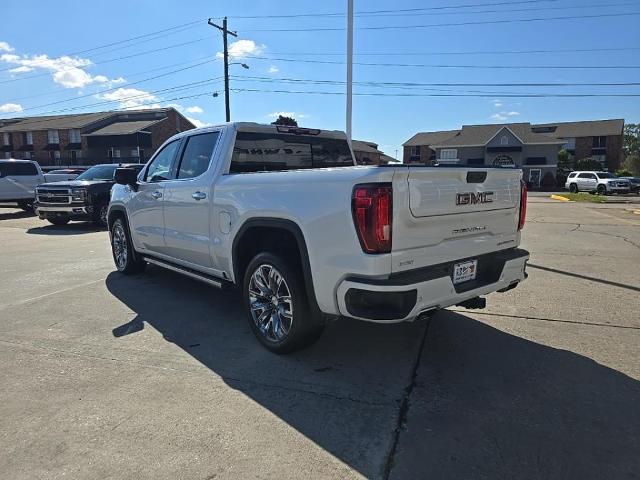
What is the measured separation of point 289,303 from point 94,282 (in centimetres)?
406

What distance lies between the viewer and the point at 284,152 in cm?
516

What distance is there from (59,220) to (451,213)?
1390cm

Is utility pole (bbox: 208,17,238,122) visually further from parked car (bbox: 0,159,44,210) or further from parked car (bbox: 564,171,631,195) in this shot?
parked car (bbox: 564,171,631,195)

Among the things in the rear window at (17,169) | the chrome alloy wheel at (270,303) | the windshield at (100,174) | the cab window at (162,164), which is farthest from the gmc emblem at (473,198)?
the rear window at (17,169)

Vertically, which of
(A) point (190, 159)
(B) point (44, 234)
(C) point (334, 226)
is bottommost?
(B) point (44, 234)

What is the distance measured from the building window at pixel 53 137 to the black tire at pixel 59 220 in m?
49.9

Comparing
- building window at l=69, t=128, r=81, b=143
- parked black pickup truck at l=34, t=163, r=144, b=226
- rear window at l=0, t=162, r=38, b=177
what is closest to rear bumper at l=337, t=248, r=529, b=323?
parked black pickup truck at l=34, t=163, r=144, b=226

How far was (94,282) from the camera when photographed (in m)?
6.66

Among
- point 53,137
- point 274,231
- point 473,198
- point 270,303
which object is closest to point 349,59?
point 274,231

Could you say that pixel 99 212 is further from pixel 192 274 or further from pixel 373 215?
pixel 373 215

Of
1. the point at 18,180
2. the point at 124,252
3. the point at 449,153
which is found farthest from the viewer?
the point at 449,153

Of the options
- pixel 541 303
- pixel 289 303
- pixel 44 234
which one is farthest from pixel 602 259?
pixel 44 234

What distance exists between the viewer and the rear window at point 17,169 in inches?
663

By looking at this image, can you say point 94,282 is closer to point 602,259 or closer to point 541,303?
point 541,303
